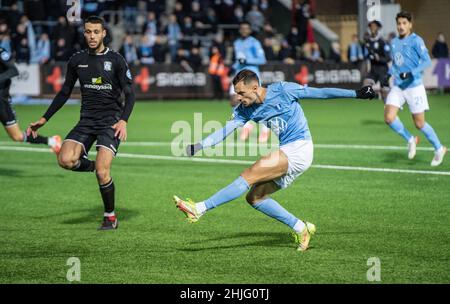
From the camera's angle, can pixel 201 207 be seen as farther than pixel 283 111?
No

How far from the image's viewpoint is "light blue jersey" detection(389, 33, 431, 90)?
1609cm

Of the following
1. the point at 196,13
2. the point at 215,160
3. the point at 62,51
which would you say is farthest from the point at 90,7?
the point at 215,160

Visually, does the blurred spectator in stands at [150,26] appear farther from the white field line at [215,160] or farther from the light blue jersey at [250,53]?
the white field line at [215,160]

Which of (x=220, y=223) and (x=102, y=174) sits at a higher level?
(x=102, y=174)

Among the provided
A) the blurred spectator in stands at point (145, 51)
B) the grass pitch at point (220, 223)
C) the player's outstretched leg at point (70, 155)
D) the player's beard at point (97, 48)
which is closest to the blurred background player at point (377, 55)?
the grass pitch at point (220, 223)

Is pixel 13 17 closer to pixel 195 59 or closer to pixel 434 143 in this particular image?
pixel 195 59

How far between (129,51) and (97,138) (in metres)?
22.4

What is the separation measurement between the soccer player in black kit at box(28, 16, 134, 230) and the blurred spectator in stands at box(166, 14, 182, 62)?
2374 cm

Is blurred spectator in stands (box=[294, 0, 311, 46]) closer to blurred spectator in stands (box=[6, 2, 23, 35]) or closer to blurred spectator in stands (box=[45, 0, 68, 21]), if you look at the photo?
blurred spectator in stands (box=[45, 0, 68, 21])

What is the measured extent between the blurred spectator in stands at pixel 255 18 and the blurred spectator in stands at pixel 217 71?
338 cm

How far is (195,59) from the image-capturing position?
110ft

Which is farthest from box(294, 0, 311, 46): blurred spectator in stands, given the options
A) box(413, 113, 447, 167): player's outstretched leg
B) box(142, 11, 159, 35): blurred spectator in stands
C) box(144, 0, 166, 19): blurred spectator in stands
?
box(413, 113, 447, 167): player's outstretched leg

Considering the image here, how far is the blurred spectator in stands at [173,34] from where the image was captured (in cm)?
3475

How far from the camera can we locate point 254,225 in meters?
10.9
